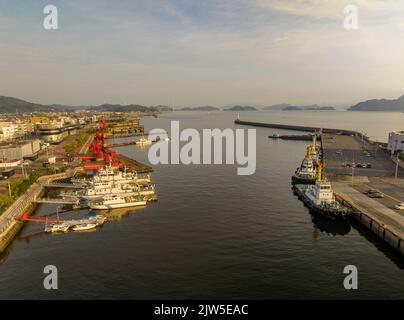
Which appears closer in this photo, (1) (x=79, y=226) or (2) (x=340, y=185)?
(1) (x=79, y=226)

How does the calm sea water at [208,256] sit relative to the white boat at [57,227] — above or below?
below

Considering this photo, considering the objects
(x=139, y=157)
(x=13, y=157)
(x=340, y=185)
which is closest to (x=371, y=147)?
(x=340, y=185)

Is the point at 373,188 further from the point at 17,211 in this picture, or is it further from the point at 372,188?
the point at 17,211

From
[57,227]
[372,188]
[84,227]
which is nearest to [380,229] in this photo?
[372,188]

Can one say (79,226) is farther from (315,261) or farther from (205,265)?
(315,261)

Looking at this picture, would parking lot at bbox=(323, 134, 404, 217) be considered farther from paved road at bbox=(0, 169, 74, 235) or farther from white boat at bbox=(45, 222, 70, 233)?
paved road at bbox=(0, 169, 74, 235)

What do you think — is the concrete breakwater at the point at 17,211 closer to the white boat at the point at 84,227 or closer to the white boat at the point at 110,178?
the white boat at the point at 110,178

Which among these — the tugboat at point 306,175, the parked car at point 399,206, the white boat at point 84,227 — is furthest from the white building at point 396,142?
the white boat at point 84,227
